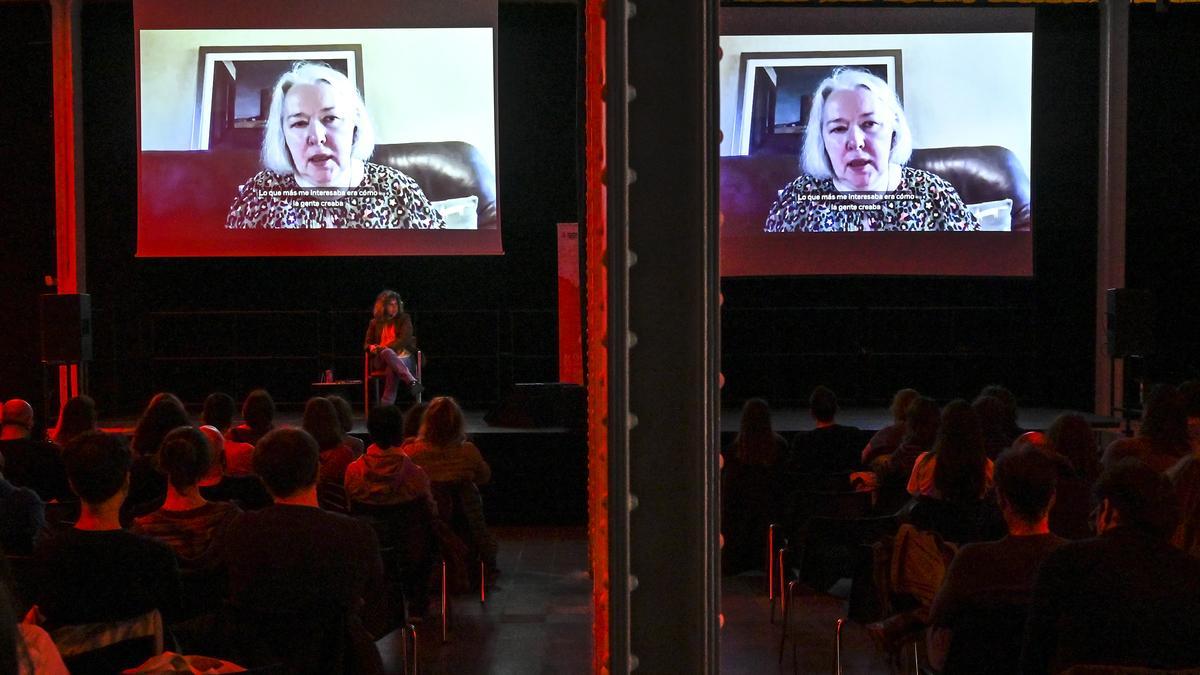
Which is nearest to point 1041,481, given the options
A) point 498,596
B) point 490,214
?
point 498,596

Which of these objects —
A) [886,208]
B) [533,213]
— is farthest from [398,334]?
[886,208]

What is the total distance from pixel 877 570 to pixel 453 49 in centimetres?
702

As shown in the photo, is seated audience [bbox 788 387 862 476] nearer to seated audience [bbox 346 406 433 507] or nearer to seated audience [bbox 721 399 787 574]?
seated audience [bbox 721 399 787 574]

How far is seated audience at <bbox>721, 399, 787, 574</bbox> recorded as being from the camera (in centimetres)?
480

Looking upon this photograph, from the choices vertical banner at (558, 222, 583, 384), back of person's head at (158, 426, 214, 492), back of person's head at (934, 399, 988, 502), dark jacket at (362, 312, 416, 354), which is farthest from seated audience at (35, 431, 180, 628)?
vertical banner at (558, 222, 583, 384)

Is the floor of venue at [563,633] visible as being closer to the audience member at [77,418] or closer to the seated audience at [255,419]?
the seated audience at [255,419]

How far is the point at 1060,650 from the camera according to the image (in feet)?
6.89

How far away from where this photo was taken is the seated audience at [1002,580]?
2410 mm

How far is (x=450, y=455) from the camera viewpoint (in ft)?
15.7

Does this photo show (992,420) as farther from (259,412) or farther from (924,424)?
(259,412)

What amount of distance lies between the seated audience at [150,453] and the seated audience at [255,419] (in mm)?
340

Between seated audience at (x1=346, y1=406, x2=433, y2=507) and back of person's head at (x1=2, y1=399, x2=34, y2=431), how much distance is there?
5.50ft

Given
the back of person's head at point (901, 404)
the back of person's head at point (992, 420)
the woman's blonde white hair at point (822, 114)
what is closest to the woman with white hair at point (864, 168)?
the woman's blonde white hair at point (822, 114)

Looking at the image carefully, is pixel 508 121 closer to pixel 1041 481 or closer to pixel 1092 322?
pixel 1092 322
